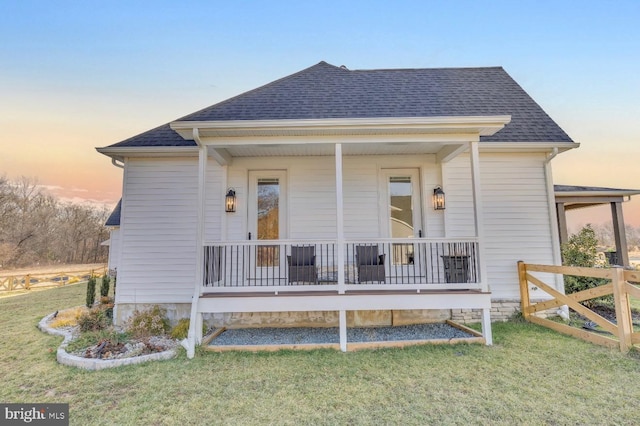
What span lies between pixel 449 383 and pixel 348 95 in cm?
552

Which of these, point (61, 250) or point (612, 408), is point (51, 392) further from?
point (61, 250)

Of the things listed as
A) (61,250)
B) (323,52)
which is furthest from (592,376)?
(61,250)

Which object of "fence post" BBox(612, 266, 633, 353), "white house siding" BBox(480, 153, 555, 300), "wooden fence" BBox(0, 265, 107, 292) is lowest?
"wooden fence" BBox(0, 265, 107, 292)

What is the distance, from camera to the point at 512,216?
19.5 ft

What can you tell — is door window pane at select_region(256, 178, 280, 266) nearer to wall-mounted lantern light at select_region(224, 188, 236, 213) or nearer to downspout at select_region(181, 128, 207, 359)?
wall-mounted lantern light at select_region(224, 188, 236, 213)

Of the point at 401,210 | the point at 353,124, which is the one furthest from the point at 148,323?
the point at 401,210

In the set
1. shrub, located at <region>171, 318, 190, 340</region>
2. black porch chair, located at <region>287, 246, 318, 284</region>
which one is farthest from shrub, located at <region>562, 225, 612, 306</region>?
shrub, located at <region>171, 318, 190, 340</region>

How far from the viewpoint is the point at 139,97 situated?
1016 centimetres

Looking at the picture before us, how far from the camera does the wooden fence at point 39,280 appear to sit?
13.1 metres

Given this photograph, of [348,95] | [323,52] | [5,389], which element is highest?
[323,52]

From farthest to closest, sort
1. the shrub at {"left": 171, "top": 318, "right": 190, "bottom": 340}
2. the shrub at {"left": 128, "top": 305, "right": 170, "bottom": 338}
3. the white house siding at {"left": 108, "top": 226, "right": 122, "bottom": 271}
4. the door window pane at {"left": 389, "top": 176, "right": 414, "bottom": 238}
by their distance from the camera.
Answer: the white house siding at {"left": 108, "top": 226, "right": 122, "bottom": 271} → the door window pane at {"left": 389, "top": 176, "right": 414, "bottom": 238} → the shrub at {"left": 128, "top": 305, "right": 170, "bottom": 338} → the shrub at {"left": 171, "top": 318, "right": 190, "bottom": 340}

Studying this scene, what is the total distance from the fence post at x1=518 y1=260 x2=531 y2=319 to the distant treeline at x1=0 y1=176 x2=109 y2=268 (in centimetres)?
2763

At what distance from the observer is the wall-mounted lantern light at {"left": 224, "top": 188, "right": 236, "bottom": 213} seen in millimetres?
5883

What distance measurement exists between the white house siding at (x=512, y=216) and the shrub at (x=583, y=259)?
94 centimetres
